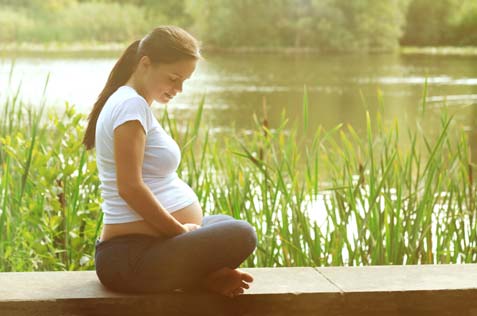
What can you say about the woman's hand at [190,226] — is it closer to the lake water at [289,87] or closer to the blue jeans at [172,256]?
the blue jeans at [172,256]

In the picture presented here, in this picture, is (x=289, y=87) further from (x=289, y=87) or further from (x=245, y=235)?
(x=245, y=235)

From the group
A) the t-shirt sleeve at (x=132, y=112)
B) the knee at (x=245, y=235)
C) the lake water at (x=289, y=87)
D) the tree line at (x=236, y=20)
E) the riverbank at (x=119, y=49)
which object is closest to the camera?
the t-shirt sleeve at (x=132, y=112)

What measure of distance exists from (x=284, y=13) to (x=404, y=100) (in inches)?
1230

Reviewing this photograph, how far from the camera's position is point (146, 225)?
8.68 ft

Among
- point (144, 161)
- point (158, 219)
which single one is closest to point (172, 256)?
point (158, 219)

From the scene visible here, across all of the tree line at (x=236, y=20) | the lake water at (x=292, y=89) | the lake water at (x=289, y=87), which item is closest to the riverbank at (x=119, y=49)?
A: the tree line at (x=236, y=20)

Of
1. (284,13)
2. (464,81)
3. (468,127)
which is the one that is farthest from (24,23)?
(468,127)

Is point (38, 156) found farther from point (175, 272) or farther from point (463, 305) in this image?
point (463, 305)

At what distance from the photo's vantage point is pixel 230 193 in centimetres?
408

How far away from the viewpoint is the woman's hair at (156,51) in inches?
104

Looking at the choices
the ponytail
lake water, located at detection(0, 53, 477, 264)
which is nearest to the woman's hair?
the ponytail

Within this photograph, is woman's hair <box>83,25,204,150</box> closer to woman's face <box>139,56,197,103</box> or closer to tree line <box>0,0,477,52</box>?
woman's face <box>139,56,197,103</box>

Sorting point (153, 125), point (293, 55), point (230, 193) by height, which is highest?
point (153, 125)

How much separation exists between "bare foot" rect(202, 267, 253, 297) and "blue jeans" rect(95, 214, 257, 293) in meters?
0.02
